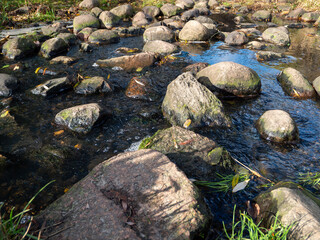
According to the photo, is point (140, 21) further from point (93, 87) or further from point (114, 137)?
point (114, 137)

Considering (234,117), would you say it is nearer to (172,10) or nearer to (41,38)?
(41,38)

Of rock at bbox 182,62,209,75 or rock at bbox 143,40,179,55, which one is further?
rock at bbox 143,40,179,55

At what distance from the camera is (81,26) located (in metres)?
13.6

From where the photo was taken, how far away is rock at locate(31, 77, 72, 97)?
267 inches

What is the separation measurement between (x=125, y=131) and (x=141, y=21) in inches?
466

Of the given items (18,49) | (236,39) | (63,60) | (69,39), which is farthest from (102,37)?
(236,39)

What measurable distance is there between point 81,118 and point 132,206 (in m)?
3.20

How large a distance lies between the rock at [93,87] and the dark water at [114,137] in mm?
187

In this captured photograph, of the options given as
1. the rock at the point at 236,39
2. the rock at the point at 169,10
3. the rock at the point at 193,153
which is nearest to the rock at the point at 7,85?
the rock at the point at 193,153

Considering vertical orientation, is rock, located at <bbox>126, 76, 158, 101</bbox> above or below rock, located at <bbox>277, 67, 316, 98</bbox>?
above

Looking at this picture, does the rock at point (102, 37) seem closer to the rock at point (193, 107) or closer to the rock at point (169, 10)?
the rock at point (193, 107)

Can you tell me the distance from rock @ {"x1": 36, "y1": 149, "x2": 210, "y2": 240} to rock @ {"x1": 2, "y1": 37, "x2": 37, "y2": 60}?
8775 mm

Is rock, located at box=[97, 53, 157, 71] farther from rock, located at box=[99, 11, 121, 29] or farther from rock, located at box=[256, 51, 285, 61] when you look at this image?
rock, located at box=[99, 11, 121, 29]

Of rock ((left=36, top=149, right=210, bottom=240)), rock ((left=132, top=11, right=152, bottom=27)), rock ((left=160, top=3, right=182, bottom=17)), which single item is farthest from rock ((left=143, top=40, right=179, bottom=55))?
rock ((left=160, top=3, right=182, bottom=17))
